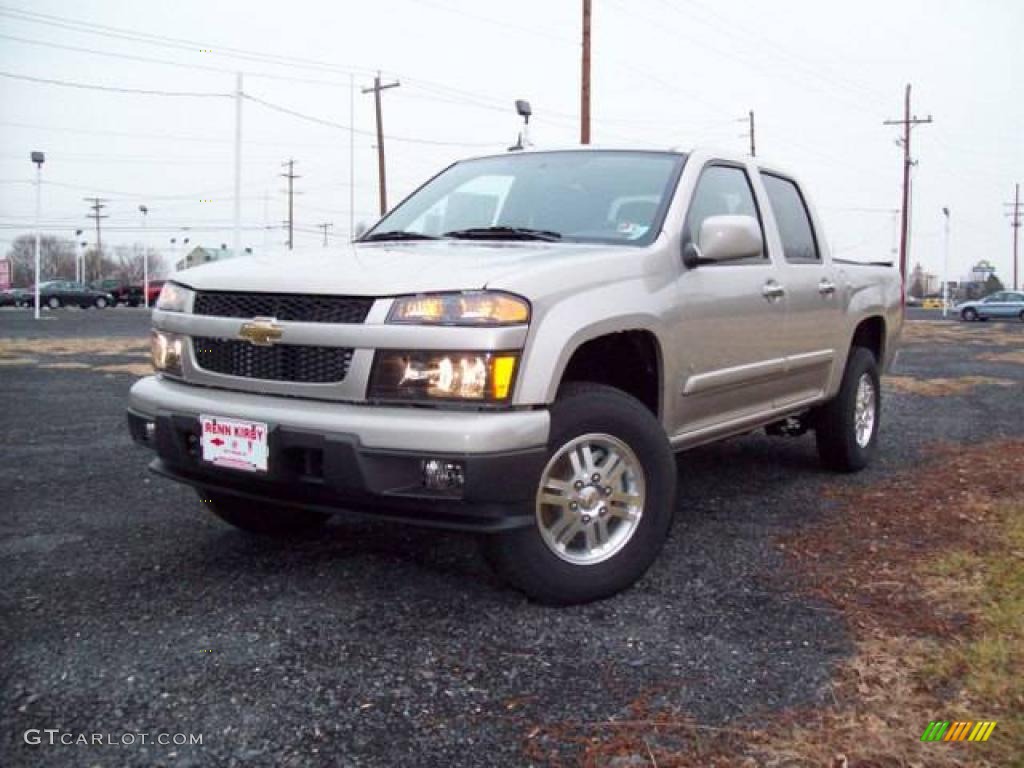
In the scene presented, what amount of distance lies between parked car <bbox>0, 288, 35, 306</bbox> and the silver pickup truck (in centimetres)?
4779

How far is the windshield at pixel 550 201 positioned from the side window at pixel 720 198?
0.15 metres

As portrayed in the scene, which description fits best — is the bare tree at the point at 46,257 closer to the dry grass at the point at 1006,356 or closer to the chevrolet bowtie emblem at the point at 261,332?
the dry grass at the point at 1006,356

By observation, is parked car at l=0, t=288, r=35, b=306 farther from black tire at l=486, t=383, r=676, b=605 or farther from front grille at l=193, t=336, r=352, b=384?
black tire at l=486, t=383, r=676, b=605

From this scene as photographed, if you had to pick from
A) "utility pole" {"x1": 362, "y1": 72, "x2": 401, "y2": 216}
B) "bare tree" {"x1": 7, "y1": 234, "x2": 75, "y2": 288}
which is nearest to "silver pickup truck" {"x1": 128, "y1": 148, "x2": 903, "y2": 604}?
"utility pole" {"x1": 362, "y1": 72, "x2": 401, "y2": 216}

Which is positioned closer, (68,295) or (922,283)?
(68,295)

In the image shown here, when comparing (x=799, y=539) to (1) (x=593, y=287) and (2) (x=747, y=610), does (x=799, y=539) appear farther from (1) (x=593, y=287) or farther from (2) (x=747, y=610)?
(1) (x=593, y=287)

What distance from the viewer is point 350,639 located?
9.55ft

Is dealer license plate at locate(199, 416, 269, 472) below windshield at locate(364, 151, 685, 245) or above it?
below

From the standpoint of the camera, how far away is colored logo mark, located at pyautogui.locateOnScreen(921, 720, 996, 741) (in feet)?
7.52

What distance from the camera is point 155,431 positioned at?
336 cm

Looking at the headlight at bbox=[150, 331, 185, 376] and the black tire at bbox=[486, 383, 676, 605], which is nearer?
the black tire at bbox=[486, 383, 676, 605]

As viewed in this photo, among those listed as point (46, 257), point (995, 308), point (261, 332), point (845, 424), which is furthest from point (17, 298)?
point (46, 257)

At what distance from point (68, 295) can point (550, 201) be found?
45695 millimetres

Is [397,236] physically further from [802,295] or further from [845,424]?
[845,424]
